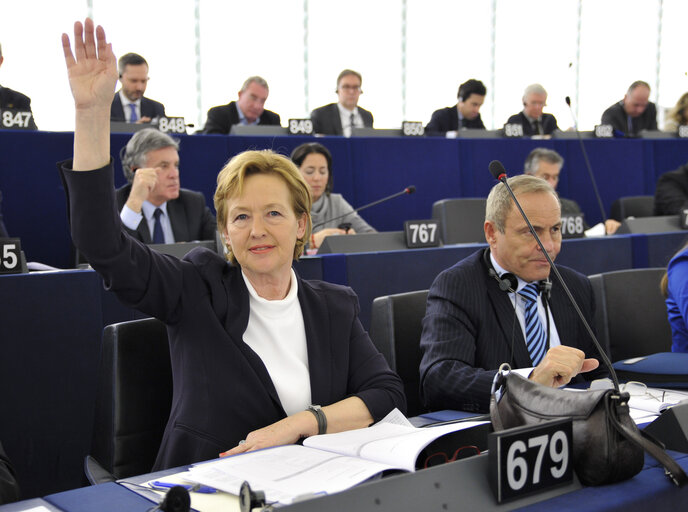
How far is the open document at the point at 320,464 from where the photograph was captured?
1.00m

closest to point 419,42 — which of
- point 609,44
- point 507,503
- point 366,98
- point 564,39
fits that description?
point 366,98

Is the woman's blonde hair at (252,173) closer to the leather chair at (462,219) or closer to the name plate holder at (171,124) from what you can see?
the leather chair at (462,219)

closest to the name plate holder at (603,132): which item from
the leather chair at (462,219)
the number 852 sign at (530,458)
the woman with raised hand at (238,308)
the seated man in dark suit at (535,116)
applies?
the seated man in dark suit at (535,116)

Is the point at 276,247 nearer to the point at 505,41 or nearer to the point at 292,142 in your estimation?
the point at 292,142

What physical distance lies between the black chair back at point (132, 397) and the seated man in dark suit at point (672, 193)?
5020mm

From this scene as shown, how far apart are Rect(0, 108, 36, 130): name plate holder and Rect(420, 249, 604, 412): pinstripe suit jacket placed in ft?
10.5

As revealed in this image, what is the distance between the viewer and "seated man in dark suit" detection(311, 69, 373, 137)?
6.50 m

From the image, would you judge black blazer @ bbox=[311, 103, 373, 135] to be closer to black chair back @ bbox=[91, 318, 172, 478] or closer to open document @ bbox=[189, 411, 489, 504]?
black chair back @ bbox=[91, 318, 172, 478]

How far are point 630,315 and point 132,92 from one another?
14.2ft

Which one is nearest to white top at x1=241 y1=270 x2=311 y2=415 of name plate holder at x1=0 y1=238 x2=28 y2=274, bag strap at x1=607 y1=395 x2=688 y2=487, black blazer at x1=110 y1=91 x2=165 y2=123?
bag strap at x1=607 y1=395 x2=688 y2=487

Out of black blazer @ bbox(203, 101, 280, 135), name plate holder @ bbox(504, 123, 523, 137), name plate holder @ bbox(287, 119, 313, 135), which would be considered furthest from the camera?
name plate holder @ bbox(504, 123, 523, 137)

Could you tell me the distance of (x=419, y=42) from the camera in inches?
376

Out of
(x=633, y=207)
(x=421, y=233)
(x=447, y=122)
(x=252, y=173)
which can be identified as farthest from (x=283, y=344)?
(x=447, y=122)

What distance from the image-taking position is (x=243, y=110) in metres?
6.13
